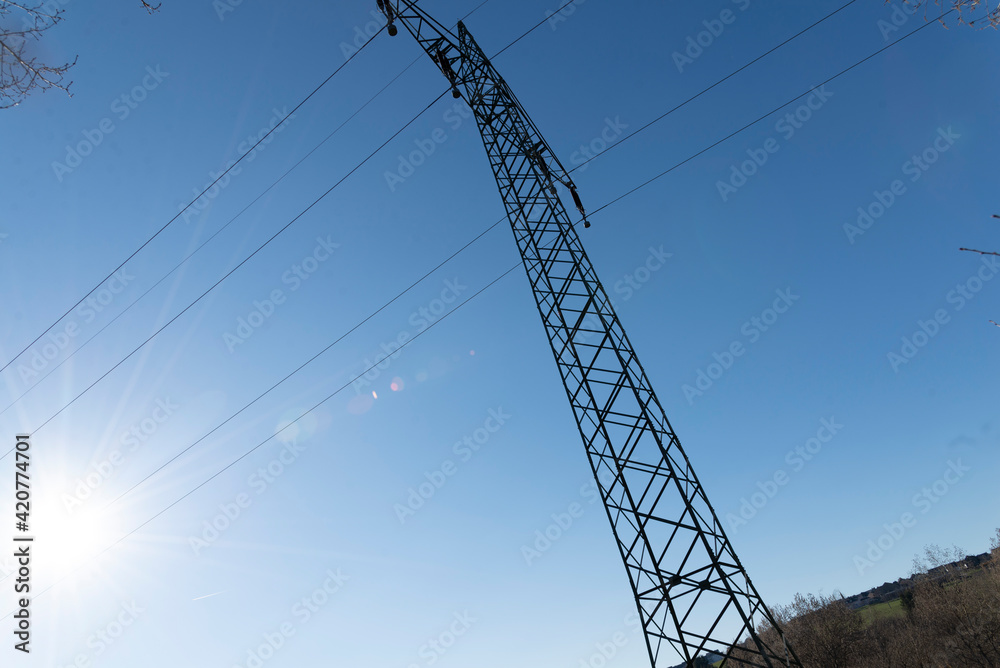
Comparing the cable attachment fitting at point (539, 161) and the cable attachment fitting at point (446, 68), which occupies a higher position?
the cable attachment fitting at point (446, 68)

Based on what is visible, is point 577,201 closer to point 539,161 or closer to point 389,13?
point 539,161

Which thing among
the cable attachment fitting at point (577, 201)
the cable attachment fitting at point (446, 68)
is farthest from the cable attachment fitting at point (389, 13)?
the cable attachment fitting at point (577, 201)

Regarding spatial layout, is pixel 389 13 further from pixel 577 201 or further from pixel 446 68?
pixel 577 201

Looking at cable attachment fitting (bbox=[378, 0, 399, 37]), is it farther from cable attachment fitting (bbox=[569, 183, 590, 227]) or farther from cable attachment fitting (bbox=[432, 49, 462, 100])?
cable attachment fitting (bbox=[569, 183, 590, 227])

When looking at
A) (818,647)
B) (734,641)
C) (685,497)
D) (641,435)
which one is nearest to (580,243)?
(641,435)

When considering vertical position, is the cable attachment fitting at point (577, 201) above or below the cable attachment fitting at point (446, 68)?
below

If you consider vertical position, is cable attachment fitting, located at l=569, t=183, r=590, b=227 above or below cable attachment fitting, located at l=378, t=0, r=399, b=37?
below

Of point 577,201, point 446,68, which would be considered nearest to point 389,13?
point 446,68

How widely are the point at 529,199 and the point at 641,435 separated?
21.1ft

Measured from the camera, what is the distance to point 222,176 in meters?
15.1

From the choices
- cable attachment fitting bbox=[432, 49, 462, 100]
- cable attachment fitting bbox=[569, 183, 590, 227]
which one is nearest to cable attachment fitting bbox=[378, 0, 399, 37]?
cable attachment fitting bbox=[432, 49, 462, 100]

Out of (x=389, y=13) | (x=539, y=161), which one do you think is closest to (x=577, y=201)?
(x=539, y=161)

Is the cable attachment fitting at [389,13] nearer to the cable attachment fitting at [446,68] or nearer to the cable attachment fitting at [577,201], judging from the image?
the cable attachment fitting at [446,68]

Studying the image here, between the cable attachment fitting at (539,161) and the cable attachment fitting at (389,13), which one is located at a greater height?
the cable attachment fitting at (389,13)
